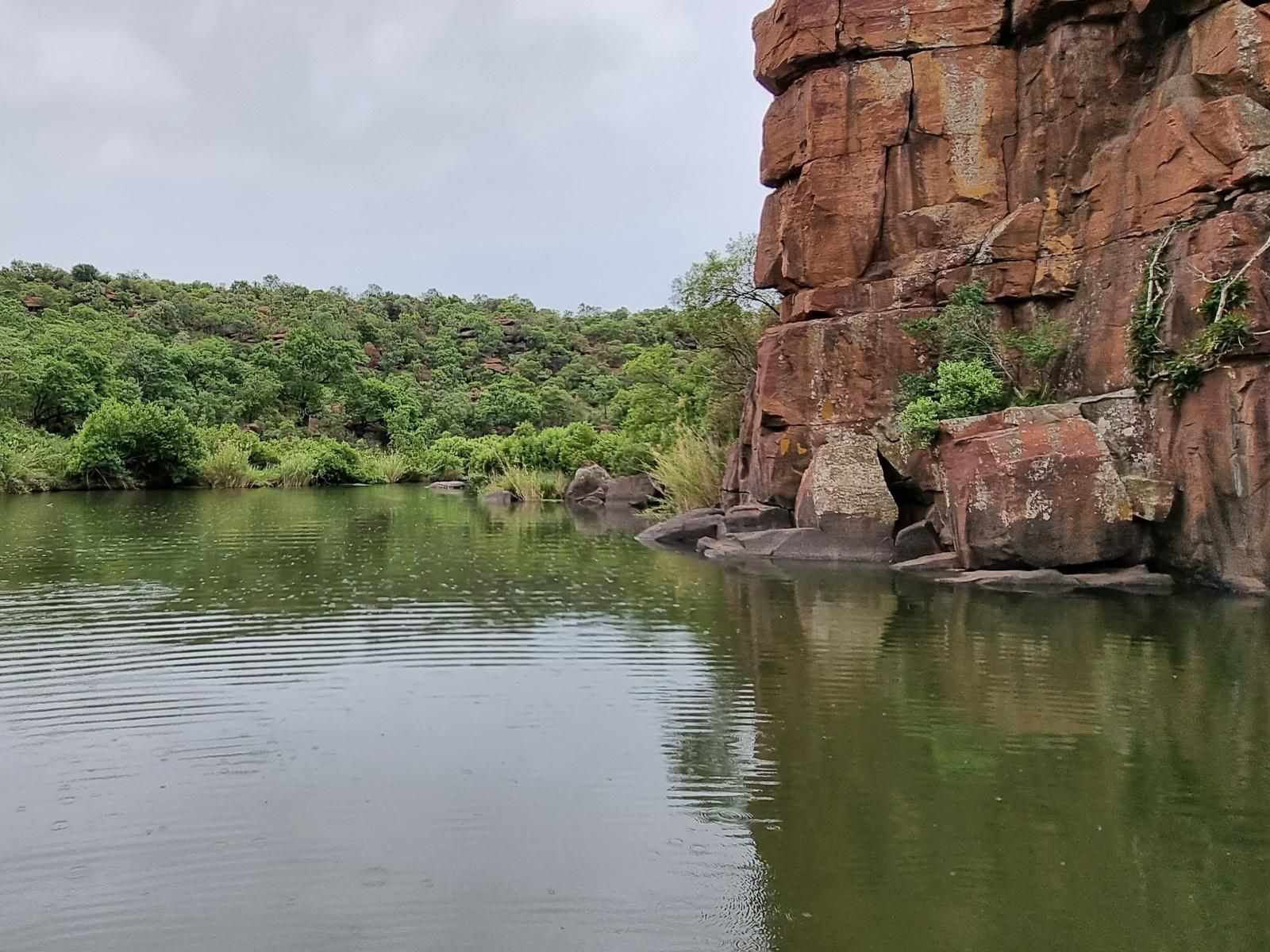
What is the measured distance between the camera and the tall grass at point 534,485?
31484 mm

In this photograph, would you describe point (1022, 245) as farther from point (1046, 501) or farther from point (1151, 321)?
point (1046, 501)

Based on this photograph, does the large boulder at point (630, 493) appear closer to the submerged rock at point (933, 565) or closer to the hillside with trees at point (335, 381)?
the hillside with trees at point (335, 381)

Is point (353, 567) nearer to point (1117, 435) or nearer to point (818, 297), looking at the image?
point (818, 297)

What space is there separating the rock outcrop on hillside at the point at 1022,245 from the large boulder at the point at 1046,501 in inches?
1.1

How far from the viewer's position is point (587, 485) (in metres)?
29.7

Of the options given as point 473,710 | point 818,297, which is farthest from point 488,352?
point 473,710

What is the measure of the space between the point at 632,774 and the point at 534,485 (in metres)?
26.7

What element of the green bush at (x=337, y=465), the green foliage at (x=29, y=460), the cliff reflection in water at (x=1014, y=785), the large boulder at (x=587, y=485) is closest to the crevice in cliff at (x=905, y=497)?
the cliff reflection in water at (x=1014, y=785)

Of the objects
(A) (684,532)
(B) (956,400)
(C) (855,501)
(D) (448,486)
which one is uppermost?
(B) (956,400)

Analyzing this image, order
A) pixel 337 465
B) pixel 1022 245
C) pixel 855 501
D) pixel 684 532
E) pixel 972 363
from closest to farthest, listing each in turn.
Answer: pixel 972 363
pixel 855 501
pixel 1022 245
pixel 684 532
pixel 337 465

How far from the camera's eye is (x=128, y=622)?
9.09m

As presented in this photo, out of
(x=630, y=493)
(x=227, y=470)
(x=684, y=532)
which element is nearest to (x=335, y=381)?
(x=227, y=470)

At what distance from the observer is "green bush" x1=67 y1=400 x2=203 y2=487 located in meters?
31.3

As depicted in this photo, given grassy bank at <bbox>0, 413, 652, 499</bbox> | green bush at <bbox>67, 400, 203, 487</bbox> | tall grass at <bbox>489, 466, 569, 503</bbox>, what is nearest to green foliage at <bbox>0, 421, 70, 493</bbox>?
grassy bank at <bbox>0, 413, 652, 499</bbox>
